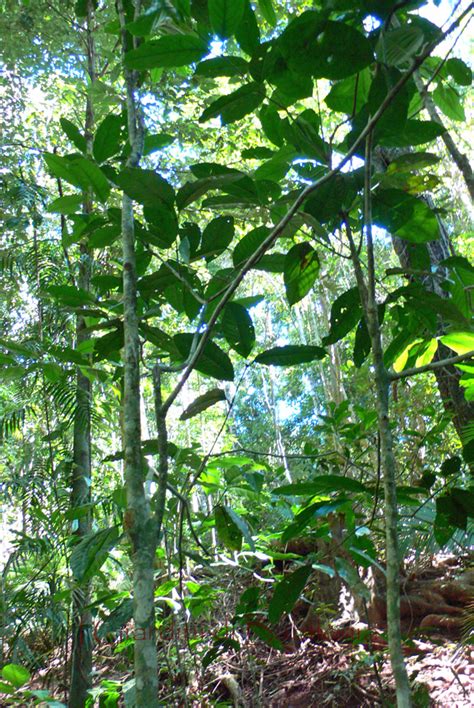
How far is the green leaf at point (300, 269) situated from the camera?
0.89 m

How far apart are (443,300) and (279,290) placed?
28.3 feet

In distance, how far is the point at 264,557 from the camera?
63.0 inches

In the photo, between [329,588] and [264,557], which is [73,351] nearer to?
[264,557]

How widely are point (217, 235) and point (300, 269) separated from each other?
182 mm

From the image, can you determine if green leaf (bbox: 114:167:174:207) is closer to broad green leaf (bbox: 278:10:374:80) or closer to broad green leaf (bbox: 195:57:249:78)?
broad green leaf (bbox: 195:57:249:78)

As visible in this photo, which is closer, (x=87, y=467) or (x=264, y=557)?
(x=264, y=557)

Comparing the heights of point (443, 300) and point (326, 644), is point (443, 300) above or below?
above

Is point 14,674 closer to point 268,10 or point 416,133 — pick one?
point 416,133

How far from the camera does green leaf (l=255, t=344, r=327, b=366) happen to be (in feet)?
3.09

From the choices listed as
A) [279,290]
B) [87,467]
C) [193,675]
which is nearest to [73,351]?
[87,467]

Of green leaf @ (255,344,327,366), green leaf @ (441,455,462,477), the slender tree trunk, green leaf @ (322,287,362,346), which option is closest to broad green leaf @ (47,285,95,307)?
the slender tree trunk

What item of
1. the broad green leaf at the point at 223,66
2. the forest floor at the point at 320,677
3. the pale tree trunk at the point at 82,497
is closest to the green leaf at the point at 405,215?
the broad green leaf at the point at 223,66

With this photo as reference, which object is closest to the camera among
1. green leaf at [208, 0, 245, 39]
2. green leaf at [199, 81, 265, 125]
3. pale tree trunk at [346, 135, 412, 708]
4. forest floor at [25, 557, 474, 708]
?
pale tree trunk at [346, 135, 412, 708]

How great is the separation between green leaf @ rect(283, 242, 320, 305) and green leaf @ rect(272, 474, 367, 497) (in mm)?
311
